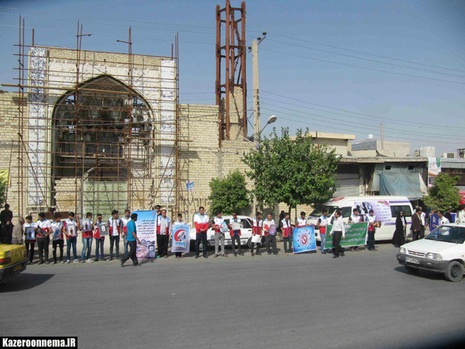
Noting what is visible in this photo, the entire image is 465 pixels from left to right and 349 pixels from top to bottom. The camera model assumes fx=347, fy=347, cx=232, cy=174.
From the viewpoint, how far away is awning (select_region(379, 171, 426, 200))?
80.1 feet

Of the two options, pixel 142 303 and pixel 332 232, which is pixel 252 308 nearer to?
pixel 142 303

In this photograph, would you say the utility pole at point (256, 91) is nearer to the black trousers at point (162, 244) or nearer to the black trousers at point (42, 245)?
the black trousers at point (162, 244)

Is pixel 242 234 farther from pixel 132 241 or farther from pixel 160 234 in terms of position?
pixel 132 241

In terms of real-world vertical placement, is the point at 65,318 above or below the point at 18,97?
below

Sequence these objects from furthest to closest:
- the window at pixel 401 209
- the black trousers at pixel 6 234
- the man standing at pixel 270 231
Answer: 1. the window at pixel 401 209
2. the man standing at pixel 270 231
3. the black trousers at pixel 6 234

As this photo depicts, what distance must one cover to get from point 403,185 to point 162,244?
753 inches

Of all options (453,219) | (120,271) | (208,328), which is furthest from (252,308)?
(453,219)

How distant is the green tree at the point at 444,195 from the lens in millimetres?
21828

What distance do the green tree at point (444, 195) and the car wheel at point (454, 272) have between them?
49.6ft

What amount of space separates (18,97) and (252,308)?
18905 mm

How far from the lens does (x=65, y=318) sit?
618cm

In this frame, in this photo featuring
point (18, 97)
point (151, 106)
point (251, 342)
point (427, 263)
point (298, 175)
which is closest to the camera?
point (251, 342)

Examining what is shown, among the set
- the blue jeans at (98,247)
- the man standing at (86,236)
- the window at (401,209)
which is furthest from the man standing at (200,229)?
the window at (401,209)

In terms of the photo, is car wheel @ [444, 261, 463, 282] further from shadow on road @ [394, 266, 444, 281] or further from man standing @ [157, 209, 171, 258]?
man standing @ [157, 209, 171, 258]
